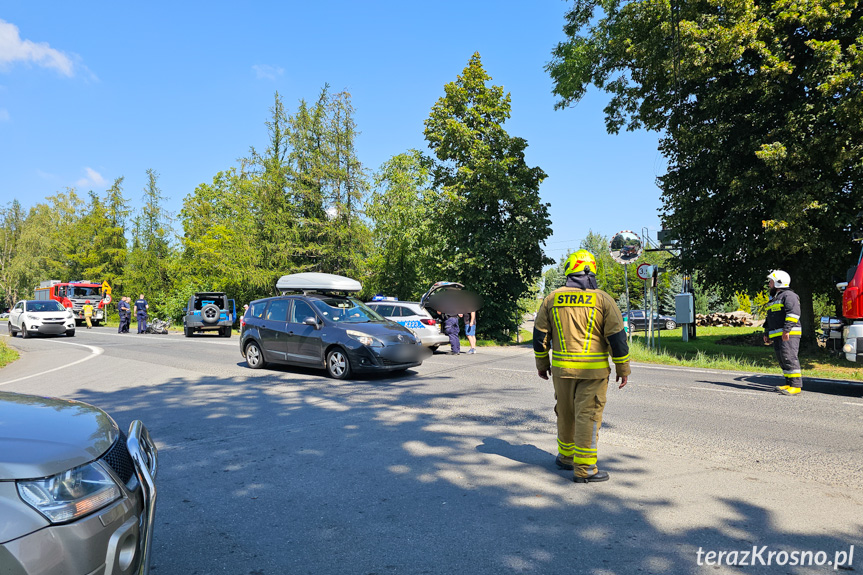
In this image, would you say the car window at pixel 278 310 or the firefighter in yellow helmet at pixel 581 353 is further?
the car window at pixel 278 310

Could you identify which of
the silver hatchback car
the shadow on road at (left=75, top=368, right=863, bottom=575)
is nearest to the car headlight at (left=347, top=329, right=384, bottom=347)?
the shadow on road at (left=75, top=368, right=863, bottom=575)

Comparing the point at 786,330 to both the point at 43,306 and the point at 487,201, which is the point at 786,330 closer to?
the point at 487,201

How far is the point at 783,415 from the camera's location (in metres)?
7.54

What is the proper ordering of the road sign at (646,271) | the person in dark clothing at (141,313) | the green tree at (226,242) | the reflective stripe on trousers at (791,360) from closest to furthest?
the reflective stripe on trousers at (791,360)
the road sign at (646,271)
the person in dark clothing at (141,313)
the green tree at (226,242)

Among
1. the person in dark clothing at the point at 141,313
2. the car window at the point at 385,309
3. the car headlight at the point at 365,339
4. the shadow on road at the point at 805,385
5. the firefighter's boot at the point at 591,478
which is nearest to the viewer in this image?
the firefighter's boot at the point at 591,478

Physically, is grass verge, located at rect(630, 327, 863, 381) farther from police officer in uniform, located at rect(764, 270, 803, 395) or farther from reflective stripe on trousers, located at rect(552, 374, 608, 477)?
reflective stripe on trousers, located at rect(552, 374, 608, 477)

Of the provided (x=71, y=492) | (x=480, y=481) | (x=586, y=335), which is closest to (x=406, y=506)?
(x=480, y=481)

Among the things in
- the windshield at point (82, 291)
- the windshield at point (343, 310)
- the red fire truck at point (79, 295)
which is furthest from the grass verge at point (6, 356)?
the windshield at point (82, 291)

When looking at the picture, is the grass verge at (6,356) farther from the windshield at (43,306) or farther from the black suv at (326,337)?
the windshield at (43,306)

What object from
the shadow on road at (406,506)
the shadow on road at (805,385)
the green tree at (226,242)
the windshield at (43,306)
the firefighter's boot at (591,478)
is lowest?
the shadow on road at (406,506)

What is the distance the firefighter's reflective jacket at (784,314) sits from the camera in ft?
31.5

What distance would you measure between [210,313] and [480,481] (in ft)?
74.2

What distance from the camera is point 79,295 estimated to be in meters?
40.9

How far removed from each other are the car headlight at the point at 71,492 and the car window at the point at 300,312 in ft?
28.5
